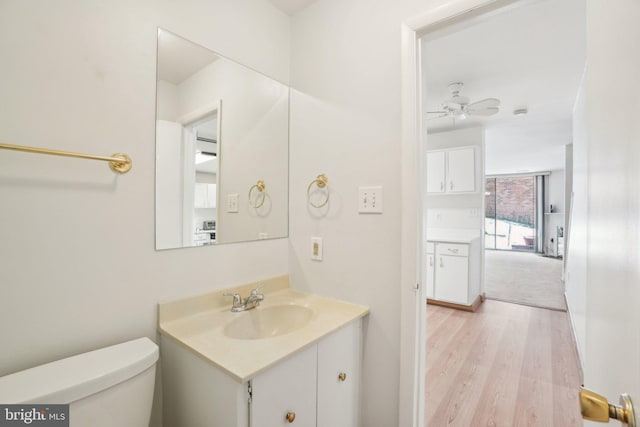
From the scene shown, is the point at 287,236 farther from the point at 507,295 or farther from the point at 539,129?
the point at 539,129

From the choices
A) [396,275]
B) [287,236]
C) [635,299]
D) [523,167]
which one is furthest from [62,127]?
[523,167]

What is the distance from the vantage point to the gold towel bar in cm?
81

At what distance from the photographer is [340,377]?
1.17 metres

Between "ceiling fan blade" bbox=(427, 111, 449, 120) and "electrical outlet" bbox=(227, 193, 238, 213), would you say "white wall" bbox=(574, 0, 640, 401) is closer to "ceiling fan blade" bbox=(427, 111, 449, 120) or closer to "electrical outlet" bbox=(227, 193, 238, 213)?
"electrical outlet" bbox=(227, 193, 238, 213)

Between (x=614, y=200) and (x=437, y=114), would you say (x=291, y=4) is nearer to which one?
(x=614, y=200)

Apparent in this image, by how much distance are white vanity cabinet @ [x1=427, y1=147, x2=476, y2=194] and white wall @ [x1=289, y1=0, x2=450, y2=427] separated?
3034mm

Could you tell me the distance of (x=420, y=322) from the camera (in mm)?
1209

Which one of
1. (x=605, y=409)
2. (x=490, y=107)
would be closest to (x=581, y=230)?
(x=490, y=107)

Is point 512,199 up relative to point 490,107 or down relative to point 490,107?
down

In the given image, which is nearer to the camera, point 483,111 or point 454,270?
→ point 483,111

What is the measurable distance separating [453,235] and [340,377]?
3151 mm

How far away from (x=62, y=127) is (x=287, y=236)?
3.54 feet

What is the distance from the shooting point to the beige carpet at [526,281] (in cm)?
394

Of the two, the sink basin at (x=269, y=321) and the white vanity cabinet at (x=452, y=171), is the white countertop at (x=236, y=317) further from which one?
the white vanity cabinet at (x=452, y=171)
